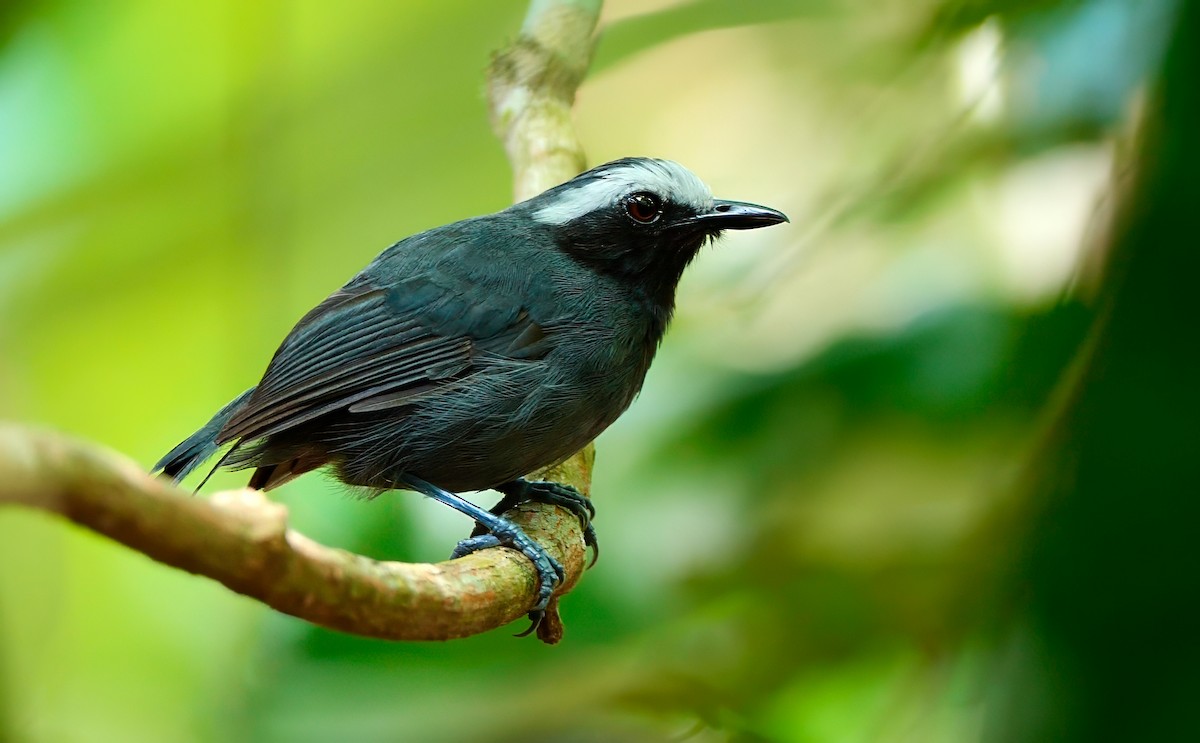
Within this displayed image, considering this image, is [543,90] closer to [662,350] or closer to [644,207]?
[644,207]

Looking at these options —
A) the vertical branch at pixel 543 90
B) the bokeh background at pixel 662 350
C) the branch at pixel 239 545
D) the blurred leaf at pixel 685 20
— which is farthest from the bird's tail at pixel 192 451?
the blurred leaf at pixel 685 20

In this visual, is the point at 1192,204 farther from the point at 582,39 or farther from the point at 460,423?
the point at 582,39

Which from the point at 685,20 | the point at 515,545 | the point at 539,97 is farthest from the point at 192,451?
the point at 685,20

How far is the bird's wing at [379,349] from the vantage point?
3.32m

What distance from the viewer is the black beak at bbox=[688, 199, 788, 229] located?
3.62 m

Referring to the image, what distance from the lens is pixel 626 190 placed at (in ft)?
12.0

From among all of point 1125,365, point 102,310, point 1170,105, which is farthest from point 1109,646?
→ point 102,310

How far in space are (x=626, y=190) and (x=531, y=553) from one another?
127 cm

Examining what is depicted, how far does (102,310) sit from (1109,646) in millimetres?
2479

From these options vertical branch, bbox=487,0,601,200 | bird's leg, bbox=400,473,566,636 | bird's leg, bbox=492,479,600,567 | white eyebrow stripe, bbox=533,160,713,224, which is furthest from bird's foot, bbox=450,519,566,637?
vertical branch, bbox=487,0,601,200

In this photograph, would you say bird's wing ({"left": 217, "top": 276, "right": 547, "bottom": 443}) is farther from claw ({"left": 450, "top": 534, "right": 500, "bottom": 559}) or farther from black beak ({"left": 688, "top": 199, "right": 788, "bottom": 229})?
black beak ({"left": 688, "top": 199, "right": 788, "bottom": 229})

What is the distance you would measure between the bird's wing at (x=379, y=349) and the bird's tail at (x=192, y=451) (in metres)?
0.14

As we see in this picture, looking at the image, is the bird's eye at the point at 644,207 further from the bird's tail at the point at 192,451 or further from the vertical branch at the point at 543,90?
the bird's tail at the point at 192,451

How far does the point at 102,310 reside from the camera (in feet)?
9.61
